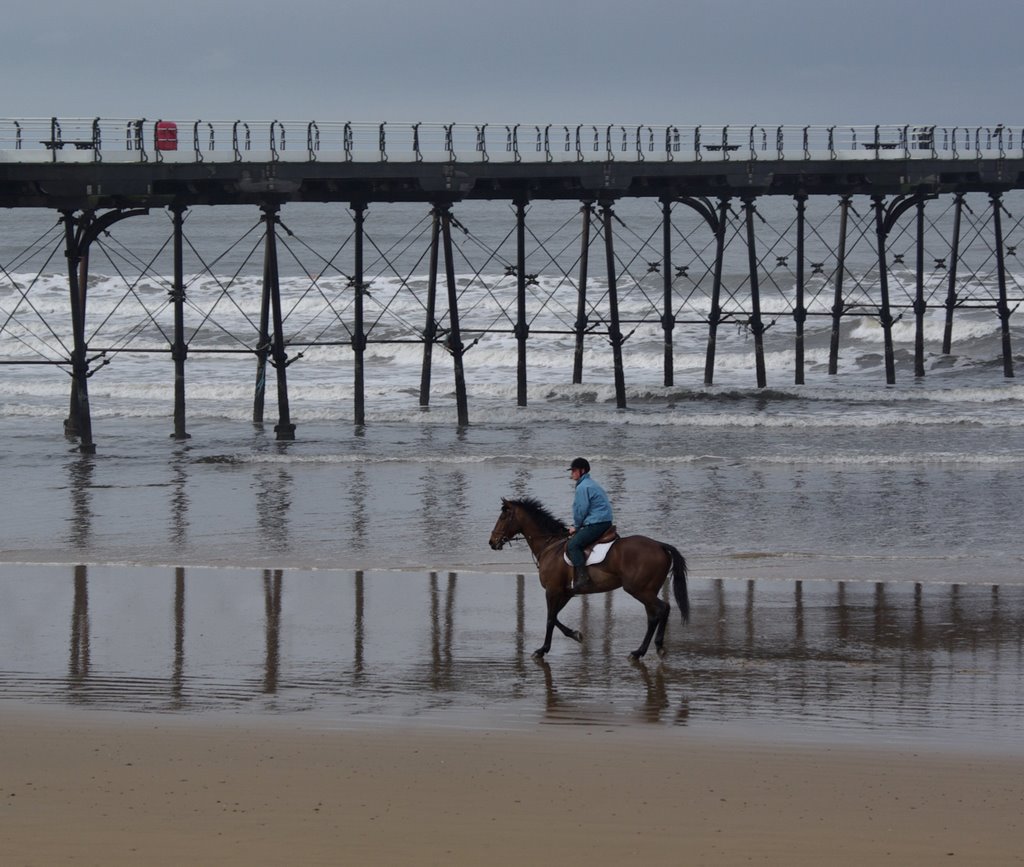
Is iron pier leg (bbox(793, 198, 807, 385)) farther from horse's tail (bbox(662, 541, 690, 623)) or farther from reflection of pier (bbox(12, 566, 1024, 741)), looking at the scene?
horse's tail (bbox(662, 541, 690, 623))

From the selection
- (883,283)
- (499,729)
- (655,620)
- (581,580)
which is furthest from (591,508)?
(883,283)

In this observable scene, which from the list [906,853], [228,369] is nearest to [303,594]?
[906,853]

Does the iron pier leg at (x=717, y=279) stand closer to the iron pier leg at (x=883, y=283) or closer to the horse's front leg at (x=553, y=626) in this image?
the iron pier leg at (x=883, y=283)

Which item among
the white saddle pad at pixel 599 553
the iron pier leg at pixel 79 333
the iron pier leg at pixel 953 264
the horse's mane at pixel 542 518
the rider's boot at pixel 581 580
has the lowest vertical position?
the rider's boot at pixel 581 580

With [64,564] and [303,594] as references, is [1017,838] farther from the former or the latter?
[64,564]

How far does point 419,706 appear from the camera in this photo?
9.81m

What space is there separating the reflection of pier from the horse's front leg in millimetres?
111

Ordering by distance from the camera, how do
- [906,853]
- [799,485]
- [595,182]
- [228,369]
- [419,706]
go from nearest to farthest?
[906,853] → [419,706] → [799,485] → [595,182] → [228,369]

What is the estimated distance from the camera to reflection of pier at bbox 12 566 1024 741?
392 inches

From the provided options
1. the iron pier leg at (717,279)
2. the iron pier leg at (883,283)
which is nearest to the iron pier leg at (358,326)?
the iron pier leg at (717,279)

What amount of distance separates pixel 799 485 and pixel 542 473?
4.03 metres

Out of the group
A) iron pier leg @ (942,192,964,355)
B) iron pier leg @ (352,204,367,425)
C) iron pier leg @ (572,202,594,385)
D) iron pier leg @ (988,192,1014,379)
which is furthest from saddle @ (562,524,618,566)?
iron pier leg @ (942,192,964,355)

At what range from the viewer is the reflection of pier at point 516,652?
32.6 ft

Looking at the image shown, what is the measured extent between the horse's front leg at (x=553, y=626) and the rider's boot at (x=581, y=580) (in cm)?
15
